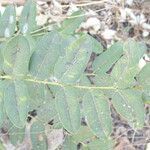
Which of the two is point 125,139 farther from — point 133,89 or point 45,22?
point 133,89

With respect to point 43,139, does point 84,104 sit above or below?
above

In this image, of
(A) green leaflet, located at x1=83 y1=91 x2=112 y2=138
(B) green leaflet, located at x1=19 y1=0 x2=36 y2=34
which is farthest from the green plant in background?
(B) green leaflet, located at x1=19 y1=0 x2=36 y2=34

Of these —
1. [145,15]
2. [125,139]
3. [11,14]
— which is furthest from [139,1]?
[11,14]

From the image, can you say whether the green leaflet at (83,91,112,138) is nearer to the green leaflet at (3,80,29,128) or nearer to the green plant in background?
the green plant in background

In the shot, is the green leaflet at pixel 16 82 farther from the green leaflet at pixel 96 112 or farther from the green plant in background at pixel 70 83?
the green leaflet at pixel 96 112

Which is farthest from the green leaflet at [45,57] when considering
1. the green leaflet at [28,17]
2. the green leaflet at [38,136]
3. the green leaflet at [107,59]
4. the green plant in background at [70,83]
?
the green leaflet at [38,136]
